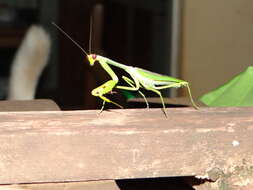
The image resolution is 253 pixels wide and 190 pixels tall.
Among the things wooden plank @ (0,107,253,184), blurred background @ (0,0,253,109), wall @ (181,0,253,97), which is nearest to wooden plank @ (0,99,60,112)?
wooden plank @ (0,107,253,184)

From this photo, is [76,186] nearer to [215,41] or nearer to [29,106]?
[29,106]

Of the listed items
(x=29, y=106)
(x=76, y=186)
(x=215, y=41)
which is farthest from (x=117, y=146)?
(x=215, y=41)

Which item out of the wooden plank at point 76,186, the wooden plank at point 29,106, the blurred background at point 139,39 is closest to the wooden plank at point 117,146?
the wooden plank at point 76,186

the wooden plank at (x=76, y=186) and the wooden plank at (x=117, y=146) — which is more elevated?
the wooden plank at (x=117, y=146)

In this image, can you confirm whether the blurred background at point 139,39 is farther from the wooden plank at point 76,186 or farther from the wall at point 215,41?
the wooden plank at point 76,186

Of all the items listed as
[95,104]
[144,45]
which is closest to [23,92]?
[95,104]

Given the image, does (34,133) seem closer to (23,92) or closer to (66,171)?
(66,171)

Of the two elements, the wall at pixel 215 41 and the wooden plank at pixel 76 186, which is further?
the wall at pixel 215 41
